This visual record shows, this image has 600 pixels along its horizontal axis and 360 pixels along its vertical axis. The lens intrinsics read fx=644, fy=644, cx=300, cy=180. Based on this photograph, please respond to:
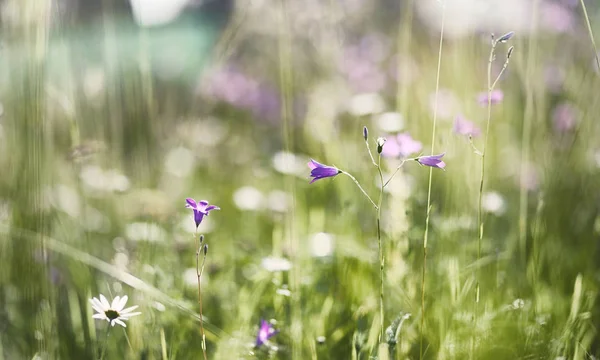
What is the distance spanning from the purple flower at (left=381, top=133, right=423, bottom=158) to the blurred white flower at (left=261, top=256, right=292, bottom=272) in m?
0.30

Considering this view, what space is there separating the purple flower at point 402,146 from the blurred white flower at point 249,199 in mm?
858

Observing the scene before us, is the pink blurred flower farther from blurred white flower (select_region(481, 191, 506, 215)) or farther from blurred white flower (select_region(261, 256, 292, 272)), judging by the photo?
blurred white flower (select_region(261, 256, 292, 272))

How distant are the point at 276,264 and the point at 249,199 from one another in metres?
0.83

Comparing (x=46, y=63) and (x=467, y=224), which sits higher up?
(x=46, y=63)

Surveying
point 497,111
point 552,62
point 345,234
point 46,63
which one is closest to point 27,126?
point 46,63

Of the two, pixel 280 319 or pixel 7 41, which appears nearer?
pixel 7 41

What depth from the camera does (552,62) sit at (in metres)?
2.77

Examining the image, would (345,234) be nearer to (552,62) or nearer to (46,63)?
(46,63)

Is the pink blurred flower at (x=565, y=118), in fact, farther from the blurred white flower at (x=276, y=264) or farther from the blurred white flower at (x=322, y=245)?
the blurred white flower at (x=276, y=264)

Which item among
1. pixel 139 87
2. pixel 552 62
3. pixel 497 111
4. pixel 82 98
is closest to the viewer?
pixel 139 87

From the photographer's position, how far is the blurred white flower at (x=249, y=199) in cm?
209

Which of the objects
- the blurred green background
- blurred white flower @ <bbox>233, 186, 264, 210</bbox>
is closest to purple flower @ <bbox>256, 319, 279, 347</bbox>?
the blurred green background

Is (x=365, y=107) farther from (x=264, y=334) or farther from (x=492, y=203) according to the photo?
(x=264, y=334)

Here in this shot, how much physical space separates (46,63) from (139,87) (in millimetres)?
466
